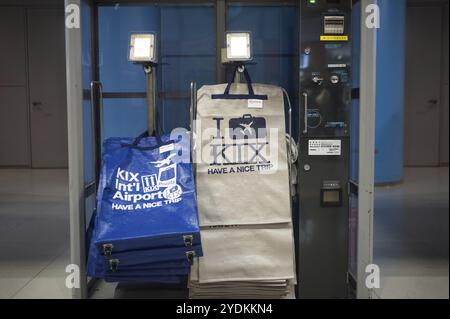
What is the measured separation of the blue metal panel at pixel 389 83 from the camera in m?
7.16

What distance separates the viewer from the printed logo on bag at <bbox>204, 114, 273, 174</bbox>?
3.06m

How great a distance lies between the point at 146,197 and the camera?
9.41 feet

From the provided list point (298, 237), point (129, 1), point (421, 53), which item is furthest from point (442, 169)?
point (129, 1)

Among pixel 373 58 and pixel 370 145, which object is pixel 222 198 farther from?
pixel 373 58

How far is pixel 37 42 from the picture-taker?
9539 millimetres

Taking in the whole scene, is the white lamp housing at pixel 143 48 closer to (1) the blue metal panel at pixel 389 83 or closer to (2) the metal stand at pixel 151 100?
(2) the metal stand at pixel 151 100

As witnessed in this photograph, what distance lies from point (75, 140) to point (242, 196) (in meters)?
1.06

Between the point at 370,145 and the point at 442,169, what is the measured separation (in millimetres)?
7319

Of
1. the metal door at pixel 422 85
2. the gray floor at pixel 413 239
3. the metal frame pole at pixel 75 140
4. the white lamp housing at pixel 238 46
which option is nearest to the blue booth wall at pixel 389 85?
the gray floor at pixel 413 239

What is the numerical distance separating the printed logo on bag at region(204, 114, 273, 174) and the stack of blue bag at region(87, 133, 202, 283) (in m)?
0.19

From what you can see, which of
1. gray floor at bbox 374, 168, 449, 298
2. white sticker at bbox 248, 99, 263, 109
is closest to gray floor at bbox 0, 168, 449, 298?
gray floor at bbox 374, 168, 449, 298

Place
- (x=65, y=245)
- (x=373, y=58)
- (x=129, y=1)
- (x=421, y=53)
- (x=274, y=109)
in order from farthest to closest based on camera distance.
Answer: (x=421, y=53), (x=65, y=245), (x=129, y=1), (x=274, y=109), (x=373, y=58)

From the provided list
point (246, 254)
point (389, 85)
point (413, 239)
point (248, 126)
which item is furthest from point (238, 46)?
point (389, 85)

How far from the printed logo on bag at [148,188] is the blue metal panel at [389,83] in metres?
4.98
